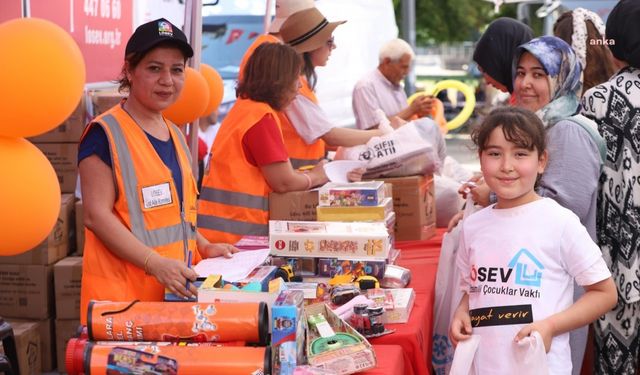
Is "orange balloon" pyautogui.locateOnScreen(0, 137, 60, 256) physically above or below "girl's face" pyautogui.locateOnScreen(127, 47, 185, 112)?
below

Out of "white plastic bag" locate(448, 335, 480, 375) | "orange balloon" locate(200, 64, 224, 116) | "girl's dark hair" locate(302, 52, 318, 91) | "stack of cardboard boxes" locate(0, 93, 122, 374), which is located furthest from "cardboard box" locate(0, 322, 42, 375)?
"white plastic bag" locate(448, 335, 480, 375)

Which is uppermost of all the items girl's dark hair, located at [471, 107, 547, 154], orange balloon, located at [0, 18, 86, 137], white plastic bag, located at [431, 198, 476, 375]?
orange balloon, located at [0, 18, 86, 137]

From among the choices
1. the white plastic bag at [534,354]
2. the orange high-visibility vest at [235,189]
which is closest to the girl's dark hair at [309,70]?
the orange high-visibility vest at [235,189]

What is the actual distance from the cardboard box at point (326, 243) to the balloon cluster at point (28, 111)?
79 centimetres

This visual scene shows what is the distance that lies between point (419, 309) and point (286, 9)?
8.08 ft

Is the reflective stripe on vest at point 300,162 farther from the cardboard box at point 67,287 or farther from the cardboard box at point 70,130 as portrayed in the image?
the cardboard box at point 67,287

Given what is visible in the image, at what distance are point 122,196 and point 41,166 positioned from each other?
10.9 inches

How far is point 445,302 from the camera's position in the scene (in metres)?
3.39

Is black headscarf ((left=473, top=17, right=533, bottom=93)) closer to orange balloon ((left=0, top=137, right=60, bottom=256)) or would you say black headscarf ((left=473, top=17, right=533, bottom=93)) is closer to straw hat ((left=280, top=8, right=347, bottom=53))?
straw hat ((left=280, top=8, right=347, bottom=53))

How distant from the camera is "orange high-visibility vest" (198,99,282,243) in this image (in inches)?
152

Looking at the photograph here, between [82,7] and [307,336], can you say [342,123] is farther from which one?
[307,336]

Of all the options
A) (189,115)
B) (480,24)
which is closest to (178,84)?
(189,115)

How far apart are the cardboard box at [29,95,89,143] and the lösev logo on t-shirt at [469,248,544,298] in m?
2.87

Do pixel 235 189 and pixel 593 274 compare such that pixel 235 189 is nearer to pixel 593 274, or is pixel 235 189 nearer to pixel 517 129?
pixel 517 129
